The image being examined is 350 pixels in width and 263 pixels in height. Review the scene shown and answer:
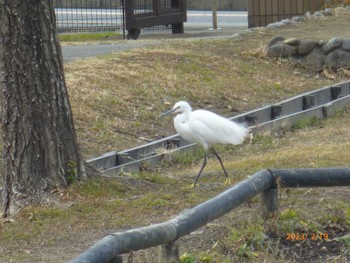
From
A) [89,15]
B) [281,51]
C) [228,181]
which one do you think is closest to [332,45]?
[281,51]

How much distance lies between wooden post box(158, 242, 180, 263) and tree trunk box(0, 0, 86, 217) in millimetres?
2186

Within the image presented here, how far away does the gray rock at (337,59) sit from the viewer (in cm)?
1568

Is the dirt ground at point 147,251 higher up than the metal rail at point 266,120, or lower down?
higher up

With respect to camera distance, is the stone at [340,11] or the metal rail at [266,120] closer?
the metal rail at [266,120]

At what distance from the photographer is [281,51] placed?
53.5 feet

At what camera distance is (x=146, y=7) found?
2411 centimetres

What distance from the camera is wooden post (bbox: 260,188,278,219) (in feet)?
20.4

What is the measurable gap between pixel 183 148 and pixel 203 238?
15.5ft

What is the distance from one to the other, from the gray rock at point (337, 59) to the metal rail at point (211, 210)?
9.56 meters

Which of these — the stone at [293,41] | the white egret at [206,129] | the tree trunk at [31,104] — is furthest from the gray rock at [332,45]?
the tree trunk at [31,104]

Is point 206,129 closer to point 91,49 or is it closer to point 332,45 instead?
point 332,45

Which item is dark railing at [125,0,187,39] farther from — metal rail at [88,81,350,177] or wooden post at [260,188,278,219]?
wooden post at [260,188,278,219]

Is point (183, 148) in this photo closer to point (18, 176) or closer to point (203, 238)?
point (18, 176)
